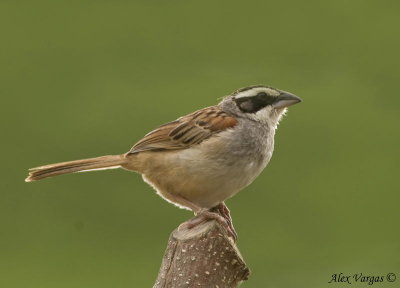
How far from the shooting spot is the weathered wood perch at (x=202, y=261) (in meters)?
4.63

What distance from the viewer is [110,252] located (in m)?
10.5

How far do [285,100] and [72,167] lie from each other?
4.12 ft

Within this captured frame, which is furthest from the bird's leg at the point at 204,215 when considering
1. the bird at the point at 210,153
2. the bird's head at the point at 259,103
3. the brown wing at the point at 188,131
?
the bird's head at the point at 259,103

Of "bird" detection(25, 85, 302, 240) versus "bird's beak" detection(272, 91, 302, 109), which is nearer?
"bird" detection(25, 85, 302, 240)

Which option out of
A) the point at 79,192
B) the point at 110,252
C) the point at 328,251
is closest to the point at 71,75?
the point at 79,192

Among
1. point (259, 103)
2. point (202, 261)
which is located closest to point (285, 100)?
point (259, 103)

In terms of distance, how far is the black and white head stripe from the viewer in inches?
233

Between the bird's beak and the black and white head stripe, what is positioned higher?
the black and white head stripe

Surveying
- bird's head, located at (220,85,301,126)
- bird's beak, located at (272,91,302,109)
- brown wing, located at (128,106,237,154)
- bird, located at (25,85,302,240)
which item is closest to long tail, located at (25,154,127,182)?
bird, located at (25,85,302,240)

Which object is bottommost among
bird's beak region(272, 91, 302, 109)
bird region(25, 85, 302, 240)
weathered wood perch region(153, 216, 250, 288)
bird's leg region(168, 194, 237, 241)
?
weathered wood perch region(153, 216, 250, 288)

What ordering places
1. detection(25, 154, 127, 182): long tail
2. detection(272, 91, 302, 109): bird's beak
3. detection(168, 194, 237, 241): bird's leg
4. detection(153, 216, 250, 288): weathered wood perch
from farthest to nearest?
detection(25, 154, 127, 182): long tail, detection(272, 91, 302, 109): bird's beak, detection(168, 194, 237, 241): bird's leg, detection(153, 216, 250, 288): weathered wood perch

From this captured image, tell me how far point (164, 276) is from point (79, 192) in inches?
259

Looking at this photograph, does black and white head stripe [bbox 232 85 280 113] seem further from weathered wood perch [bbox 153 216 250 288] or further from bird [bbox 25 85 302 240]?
weathered wood perch [bbox 153 216 250 288]

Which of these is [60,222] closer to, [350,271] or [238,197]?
[238,197]
